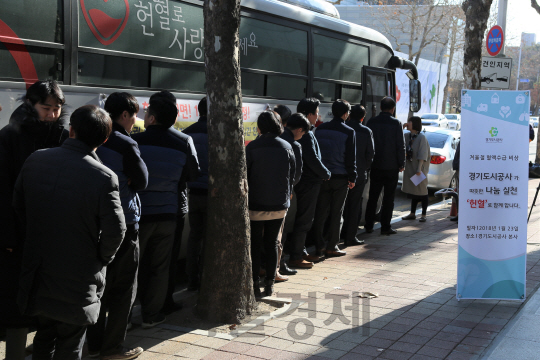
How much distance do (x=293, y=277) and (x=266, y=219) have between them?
50.7 inches

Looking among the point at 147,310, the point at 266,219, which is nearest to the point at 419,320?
the point at 266,219

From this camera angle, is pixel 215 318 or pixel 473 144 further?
pixel 473 144

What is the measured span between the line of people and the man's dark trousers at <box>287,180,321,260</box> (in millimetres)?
232

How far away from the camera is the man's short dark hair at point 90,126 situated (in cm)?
344

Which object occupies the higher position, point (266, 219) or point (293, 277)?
point (266, 219)

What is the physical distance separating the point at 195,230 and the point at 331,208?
2415 mm

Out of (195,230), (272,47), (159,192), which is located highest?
(272,47)

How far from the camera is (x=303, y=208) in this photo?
23.2ft

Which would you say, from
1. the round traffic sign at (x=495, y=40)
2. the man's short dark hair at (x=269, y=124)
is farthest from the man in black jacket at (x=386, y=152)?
the round traffic sign at (x=495, y=40)

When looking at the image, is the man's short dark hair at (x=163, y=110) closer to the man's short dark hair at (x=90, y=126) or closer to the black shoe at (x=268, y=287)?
the man's short dark hair at (x=90, y=126)

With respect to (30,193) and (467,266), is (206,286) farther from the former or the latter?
(467,266)

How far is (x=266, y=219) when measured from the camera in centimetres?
577

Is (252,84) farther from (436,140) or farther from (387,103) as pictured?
(436,140)

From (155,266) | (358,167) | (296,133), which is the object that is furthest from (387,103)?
(155,266)
